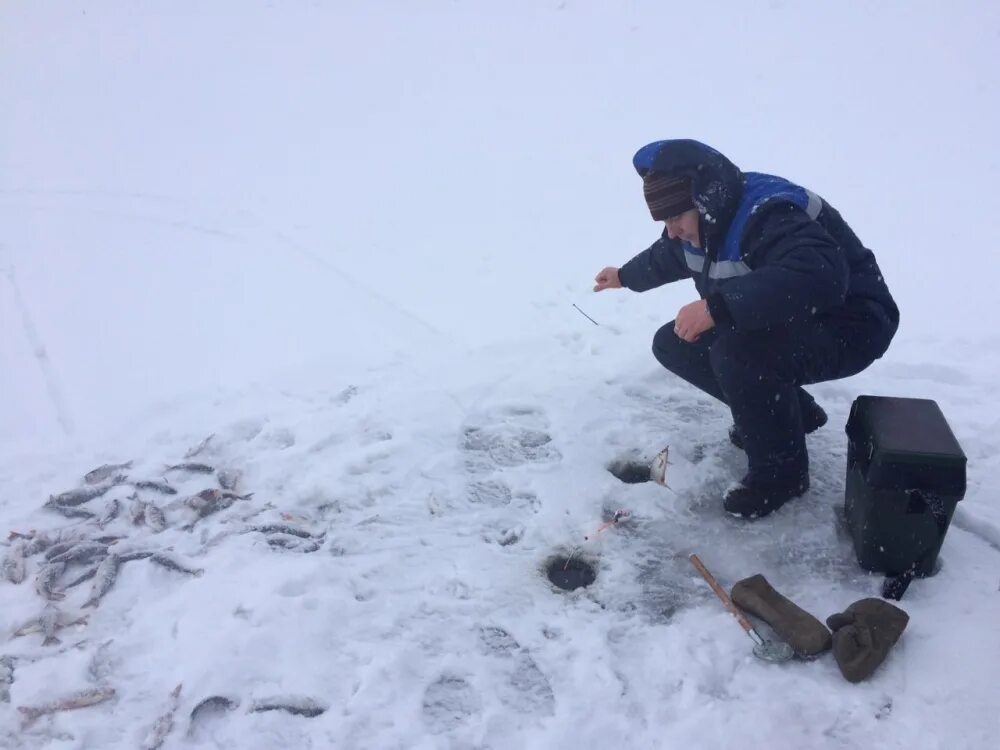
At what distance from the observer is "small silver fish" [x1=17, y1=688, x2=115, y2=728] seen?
2.38m

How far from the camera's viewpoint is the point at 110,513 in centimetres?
334

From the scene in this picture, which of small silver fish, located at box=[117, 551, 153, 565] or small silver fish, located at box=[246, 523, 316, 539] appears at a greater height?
small silver fish, located at box=[117, 551, 153, 565]

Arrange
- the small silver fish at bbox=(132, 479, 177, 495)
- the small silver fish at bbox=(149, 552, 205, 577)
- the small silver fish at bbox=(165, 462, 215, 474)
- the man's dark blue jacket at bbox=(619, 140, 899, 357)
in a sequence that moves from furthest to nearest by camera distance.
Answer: the small silver fish at bbox=(165, 462, 215, 474) → the small silver fish at bbox=(132, 479, 177, 495) → the small silver fish at bbox=(149, 552, 205, 577) → the man's dark blue jacket at bbox=(619, 140, 899, 357)

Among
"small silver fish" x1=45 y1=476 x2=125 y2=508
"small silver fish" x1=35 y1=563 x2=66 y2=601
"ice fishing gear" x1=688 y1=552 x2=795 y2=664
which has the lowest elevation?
"ice fishing gear" x1=688 y1=552 x2=795 y2=664

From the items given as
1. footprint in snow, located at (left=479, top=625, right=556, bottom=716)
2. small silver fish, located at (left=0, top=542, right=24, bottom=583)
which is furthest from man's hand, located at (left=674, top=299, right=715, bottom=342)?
small silver fish, located at (left=0, top=542, right=24, bottom=583)

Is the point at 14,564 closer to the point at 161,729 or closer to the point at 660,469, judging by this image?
the point at 161,729

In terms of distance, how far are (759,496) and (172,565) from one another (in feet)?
8.00

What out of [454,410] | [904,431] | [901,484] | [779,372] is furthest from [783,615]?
[454,410]

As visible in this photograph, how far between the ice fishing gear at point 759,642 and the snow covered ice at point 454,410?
0.19 feet

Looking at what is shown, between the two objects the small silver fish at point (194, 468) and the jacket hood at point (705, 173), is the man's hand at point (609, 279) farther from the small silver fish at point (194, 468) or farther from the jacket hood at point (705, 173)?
the small silver fish at point (194, 468)

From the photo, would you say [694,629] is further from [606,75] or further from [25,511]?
[606,75]

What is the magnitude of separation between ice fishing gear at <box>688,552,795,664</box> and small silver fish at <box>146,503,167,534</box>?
2.37 meters

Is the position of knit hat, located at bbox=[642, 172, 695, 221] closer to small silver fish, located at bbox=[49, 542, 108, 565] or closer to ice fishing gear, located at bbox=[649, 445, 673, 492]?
ice fishing gear, located at bbox=[649, 445, 673, 492]

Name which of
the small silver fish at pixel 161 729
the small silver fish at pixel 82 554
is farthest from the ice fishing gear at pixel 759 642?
the small silver fish at pixel 82 554
